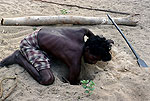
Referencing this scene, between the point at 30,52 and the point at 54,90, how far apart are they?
687 mm

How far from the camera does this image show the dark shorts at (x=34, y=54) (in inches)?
105

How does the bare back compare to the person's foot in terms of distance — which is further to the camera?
the person's foot

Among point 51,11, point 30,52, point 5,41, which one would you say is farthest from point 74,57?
point 51,11

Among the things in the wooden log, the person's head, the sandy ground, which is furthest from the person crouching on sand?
the wooden log

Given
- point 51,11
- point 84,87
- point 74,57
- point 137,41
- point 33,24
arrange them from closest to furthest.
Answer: point 84,87 < point 74,57 < point 137,41 < point 33,24 < point 51,11

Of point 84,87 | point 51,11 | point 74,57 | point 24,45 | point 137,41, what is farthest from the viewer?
point 51,11

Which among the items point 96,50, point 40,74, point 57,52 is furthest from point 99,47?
point 40,74

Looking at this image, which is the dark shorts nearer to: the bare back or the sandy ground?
the bare back

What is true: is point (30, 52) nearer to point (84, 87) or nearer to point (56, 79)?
point (56, 79)

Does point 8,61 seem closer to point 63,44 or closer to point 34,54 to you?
point 34,54

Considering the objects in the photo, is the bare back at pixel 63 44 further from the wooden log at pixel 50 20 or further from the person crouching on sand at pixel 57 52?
Result: the wooden log at pixel 50 20

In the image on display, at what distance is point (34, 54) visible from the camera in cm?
273

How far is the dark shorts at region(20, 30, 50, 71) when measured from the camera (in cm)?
267

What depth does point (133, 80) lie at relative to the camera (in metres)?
2.75
